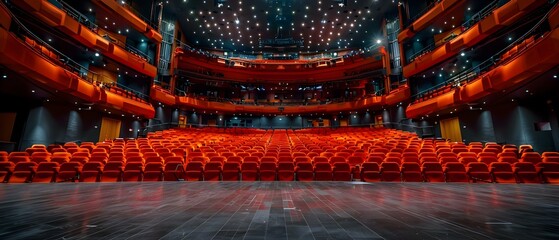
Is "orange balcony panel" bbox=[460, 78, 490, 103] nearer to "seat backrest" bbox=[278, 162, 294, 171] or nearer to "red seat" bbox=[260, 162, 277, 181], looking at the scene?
"seat backrest" bbox=[278, 162, 294, 171]

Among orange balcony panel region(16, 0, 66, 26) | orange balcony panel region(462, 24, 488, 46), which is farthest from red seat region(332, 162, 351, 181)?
orange balcony panel region(16, 0, 66, 26)

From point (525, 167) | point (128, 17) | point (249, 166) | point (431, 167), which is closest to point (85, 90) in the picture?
point (128, 17)

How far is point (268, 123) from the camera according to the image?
2278cm

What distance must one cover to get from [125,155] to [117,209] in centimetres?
553

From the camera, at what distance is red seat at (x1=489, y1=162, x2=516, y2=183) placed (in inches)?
197

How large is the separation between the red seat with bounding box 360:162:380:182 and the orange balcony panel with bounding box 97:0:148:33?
1536cm

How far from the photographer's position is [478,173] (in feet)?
16.6

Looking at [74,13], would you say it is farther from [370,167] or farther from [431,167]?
[431,167]

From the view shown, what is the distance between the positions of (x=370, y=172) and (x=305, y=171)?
58.4 inches

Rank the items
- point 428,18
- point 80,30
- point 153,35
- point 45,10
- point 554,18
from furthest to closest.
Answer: point 153,35 → point 428,18 → point 80,30 → point 45,10 → point 554,18

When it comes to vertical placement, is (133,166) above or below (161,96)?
below

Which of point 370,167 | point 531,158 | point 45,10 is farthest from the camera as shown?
point 45,10

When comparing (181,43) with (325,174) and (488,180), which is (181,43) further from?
(488,180)

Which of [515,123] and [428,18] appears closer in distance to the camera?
[515,123]
